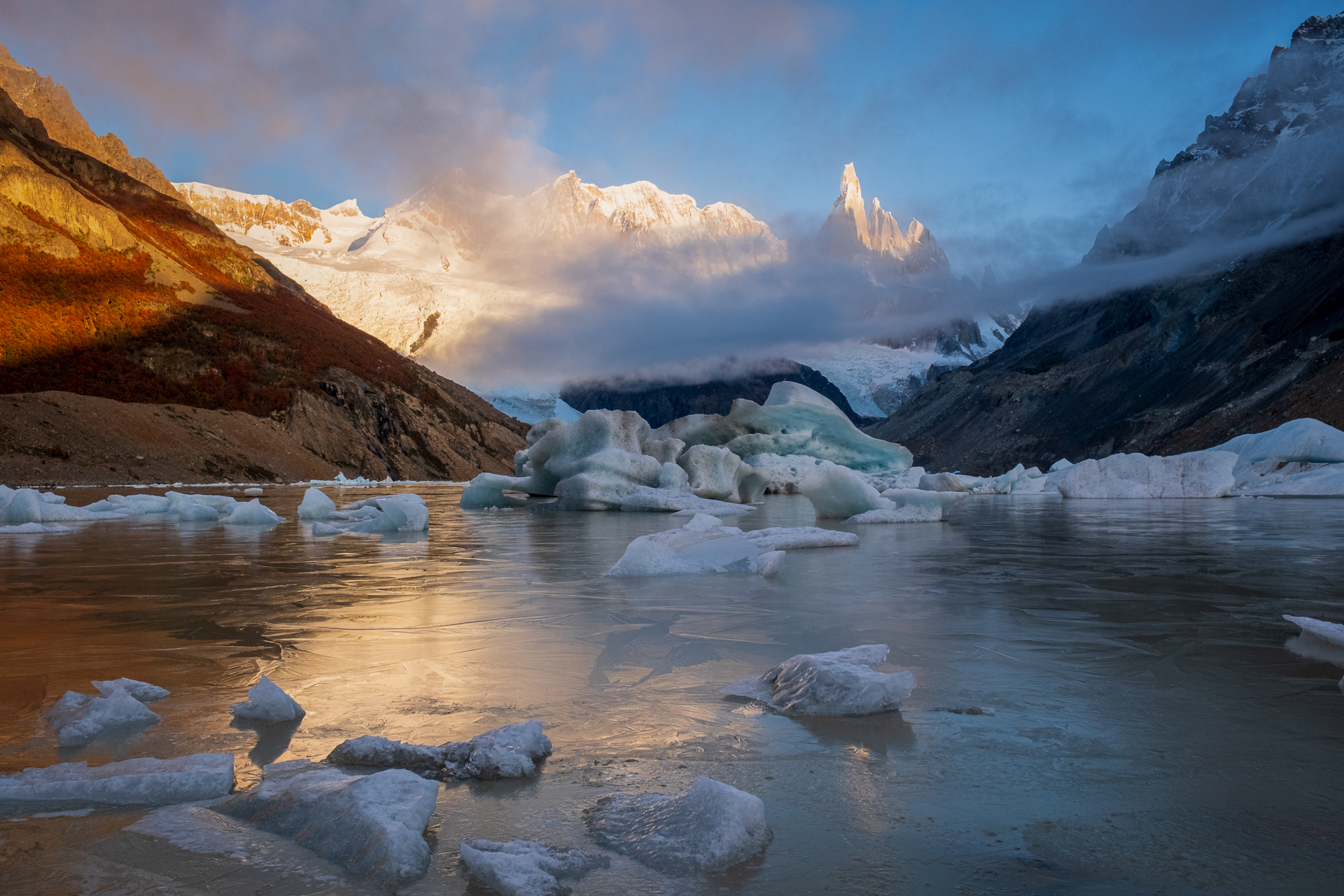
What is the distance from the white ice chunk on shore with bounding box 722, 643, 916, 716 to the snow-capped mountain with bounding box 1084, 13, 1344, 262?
8183 cm

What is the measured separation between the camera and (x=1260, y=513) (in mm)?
16203

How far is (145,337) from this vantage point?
41969mm

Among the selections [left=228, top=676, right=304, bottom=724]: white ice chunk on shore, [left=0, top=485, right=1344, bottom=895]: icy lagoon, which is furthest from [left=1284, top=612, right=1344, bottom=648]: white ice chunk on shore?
[left=228, top=676, right=304, bottom=724]: white ice chunk on shore

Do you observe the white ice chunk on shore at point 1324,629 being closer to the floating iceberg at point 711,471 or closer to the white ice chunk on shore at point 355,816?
the white ice chunk on shore at point 355,816

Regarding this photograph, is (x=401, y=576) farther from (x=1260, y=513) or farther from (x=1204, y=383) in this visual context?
(x=1204, y=383)

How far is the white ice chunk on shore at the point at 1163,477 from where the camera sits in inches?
979

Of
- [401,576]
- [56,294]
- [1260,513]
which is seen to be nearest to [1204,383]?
[1260,513]

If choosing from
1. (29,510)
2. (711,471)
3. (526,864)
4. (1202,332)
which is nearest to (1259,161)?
(1202,332)

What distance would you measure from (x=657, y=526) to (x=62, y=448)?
27.3 metres

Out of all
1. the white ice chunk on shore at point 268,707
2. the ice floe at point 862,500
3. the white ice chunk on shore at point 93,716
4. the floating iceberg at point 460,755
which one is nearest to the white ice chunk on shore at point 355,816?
the floating iceberg at point 460,755

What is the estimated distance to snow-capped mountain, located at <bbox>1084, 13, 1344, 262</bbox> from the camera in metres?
75.3

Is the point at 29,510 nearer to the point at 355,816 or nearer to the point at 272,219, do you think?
the point at 355,816

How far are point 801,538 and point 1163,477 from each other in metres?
21.0

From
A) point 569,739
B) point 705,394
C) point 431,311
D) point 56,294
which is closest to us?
point 569,739
